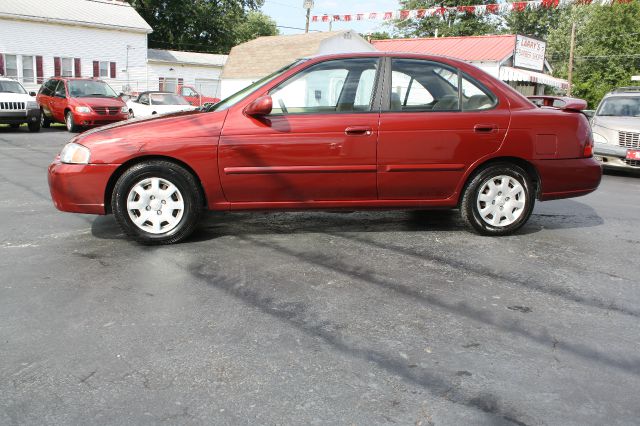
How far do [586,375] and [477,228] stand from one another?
2715mm

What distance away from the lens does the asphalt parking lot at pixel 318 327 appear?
2.60 m

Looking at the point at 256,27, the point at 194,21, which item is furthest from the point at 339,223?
the point at 256,27

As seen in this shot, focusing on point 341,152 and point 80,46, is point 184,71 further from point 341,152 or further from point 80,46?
point 341,152

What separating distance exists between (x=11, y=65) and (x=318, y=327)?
3588 cm

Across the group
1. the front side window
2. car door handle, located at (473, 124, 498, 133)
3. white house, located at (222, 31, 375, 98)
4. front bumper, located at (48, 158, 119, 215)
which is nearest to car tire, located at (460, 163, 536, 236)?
car door handle, located at (473, 124, 498, 133)

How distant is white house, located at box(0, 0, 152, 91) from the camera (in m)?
33.3

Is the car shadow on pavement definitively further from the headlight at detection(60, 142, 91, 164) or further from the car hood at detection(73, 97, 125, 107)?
the car hood at detection(73, 97, 125, 107)

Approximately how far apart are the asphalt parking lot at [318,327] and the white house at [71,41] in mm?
32327

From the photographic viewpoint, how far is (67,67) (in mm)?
35688

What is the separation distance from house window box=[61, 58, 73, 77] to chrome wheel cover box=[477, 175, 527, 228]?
116 ft

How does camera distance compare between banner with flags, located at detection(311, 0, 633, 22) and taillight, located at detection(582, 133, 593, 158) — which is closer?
taillight, located at detection(582, 133, 593, 158)

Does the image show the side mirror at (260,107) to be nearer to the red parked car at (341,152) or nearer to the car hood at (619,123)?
the red parked car at (341,152)

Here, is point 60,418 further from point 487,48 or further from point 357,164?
point 487,48

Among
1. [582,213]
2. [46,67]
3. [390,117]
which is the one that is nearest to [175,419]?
[390,117]
